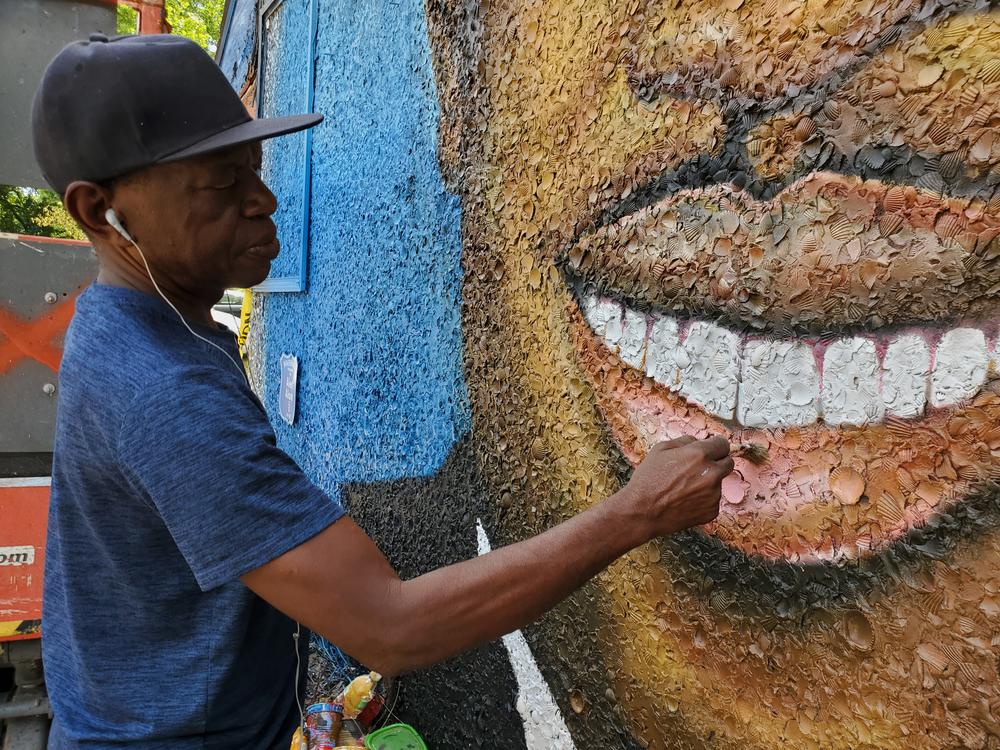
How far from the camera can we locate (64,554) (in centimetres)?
117

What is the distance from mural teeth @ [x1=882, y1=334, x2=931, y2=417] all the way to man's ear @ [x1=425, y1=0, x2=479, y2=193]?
4.42 ft

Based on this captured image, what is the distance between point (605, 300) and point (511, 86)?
26.5 inches

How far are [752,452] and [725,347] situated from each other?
189 mm

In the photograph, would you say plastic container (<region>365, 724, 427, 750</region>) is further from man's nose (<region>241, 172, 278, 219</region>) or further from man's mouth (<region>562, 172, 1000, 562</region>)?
man's nose (<region>241, 172, 278, 219</region>)

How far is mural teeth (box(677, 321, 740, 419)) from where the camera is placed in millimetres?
1279

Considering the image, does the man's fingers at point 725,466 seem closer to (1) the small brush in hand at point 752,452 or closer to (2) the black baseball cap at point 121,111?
(1) the small brush in hand at point 752,452

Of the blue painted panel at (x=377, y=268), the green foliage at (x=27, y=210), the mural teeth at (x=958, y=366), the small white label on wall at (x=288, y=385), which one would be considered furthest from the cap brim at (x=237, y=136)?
the green foliage at (x=27, y=210)

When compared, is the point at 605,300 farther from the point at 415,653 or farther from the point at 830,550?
the point at 415,653

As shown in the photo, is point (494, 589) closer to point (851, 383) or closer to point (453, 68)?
point (851, 383)

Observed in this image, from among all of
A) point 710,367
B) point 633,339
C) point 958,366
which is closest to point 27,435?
point 633,339

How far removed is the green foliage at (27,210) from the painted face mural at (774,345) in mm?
2903

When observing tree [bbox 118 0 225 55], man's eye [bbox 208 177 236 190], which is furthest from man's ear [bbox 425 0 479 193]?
tree [bbox 118 0 225 55]

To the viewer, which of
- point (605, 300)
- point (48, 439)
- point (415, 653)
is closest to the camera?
point (415, 653)

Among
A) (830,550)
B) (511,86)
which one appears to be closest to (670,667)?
(830,550)
